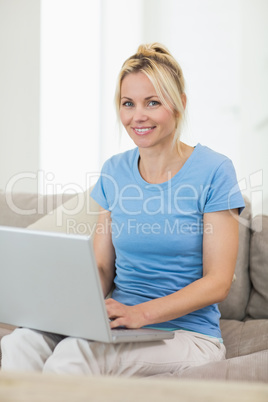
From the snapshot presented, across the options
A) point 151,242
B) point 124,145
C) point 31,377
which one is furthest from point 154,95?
point 124,145

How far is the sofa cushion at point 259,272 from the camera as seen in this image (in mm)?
1778

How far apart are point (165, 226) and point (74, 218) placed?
0.49 meters

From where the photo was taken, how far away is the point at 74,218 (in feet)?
6.02

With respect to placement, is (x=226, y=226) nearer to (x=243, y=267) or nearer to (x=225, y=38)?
(x=243, y=267)

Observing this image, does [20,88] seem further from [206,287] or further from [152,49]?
[206,287]

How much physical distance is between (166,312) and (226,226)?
0.94 feet

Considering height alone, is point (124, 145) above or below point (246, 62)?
below

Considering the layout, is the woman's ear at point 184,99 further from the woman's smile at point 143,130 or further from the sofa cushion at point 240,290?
the sofa cushion at point 240,290

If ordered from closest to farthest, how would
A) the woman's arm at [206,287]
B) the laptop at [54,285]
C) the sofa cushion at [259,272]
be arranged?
1. the laptop at [54,285]
2. the woman's arm at [206,287]
3. the sofa cushion at [259,272]

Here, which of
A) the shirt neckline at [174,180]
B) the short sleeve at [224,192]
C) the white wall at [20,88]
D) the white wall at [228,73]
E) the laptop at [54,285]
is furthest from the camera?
the white wall at [20,88]

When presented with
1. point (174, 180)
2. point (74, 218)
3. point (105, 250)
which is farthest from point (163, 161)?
point (74, 218)

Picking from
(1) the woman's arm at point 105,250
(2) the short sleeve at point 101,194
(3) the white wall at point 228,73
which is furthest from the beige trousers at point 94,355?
(3) the white wall at point 228,73

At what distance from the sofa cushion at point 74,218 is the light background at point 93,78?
1918 mm

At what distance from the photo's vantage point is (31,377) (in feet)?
1.75
